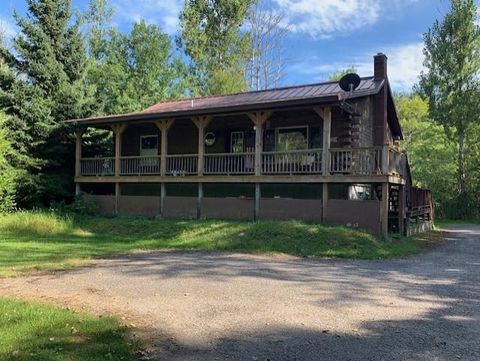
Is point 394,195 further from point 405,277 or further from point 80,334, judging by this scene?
point 80,334

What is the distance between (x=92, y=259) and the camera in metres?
12.0

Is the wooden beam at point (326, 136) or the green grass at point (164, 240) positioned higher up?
the wooden beam at point (326, 136)

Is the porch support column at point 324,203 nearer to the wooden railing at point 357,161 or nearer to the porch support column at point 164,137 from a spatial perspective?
the wooden railing at point 357,161

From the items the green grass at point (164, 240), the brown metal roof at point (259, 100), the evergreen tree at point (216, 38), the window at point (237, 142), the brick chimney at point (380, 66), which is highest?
the evergreen tree at point (216, 38)

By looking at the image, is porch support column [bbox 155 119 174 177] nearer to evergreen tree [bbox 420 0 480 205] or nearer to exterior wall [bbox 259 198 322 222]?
exterior wall [bbox 259 198 322 222]

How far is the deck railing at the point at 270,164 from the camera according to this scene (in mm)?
15672

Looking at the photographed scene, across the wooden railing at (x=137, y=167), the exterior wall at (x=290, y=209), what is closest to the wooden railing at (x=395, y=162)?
the exterior wall at (x=290, y=209)

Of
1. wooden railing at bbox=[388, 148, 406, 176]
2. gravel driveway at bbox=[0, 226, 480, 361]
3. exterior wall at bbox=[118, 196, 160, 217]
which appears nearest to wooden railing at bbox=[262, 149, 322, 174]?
wooden railing at bbox=[388, 148, 406, 176]

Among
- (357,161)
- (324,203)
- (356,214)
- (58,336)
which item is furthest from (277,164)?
(58,336)

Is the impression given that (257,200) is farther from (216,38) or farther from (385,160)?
(216,38)

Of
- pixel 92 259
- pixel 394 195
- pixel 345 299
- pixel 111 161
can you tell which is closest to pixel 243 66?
pixel 111 161

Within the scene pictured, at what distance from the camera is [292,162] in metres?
17.6

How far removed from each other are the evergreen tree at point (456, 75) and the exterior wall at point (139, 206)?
22126mm

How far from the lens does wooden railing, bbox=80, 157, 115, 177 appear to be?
21828mm
